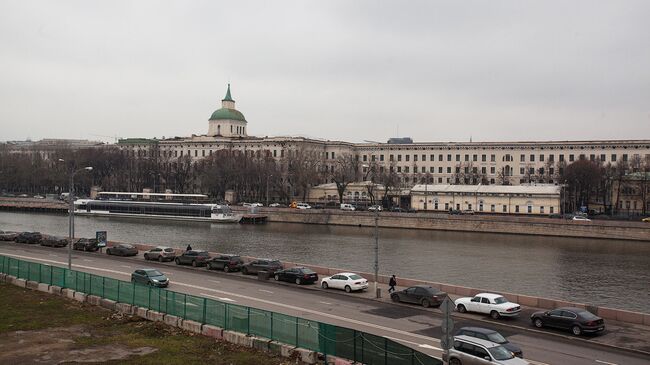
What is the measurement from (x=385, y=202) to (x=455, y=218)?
35459 millimetres

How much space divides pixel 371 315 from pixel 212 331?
8.38 meters

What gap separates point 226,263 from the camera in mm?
45094

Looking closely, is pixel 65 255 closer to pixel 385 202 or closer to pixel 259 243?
pixel 259 243

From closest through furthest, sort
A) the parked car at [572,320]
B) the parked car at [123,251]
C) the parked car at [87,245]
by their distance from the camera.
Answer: the parked car at [572,320] < the parked car at [123,251] < the parked car at [87,245]

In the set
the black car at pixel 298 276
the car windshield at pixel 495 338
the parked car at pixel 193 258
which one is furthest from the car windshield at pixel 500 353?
the parked car at pixel 193 258

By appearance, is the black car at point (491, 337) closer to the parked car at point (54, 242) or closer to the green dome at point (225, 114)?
the parked car at point (54, 242)

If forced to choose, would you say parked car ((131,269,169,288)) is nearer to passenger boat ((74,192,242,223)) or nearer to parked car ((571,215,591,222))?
parked car ((571,215,591,222))

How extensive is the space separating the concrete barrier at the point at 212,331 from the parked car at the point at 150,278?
12.9 metres

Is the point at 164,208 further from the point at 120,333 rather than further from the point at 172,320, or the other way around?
the point at 120,333

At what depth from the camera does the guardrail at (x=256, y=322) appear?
19108mm

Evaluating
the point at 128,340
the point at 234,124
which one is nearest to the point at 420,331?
the point at 128,340

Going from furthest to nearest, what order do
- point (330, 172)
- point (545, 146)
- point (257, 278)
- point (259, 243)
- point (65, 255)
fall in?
point (330, 172), point (545, 146), point (259, 243), point (65, 255), point (257, 278)

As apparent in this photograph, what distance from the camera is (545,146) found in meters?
147

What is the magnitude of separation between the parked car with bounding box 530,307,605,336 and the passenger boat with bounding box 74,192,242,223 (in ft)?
291
